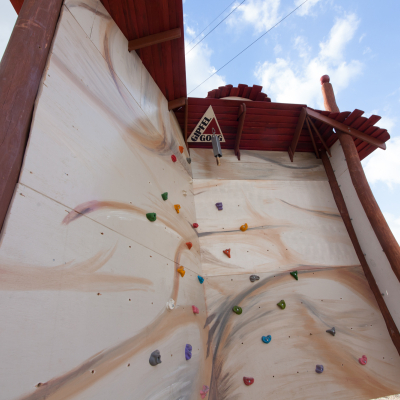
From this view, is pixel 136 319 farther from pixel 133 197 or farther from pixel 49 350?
pixel 133 197

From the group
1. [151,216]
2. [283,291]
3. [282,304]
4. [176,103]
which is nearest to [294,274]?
[283,291]

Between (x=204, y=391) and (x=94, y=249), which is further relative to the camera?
(x=204, y=391)

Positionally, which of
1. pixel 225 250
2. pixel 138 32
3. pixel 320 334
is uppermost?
pixel 138 32

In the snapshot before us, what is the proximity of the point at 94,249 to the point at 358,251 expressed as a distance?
4909 millimetres

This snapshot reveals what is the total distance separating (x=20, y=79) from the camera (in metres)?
1.92

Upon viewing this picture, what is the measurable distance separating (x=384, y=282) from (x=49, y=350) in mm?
5130

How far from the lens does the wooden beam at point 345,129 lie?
5.51m

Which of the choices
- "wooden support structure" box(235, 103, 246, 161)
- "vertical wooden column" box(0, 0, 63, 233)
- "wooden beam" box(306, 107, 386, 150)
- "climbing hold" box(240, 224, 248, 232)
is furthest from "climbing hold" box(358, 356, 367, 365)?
"vertical wooden column" box(0, 0, 63, 233)

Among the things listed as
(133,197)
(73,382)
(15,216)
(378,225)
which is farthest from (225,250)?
(15,216)

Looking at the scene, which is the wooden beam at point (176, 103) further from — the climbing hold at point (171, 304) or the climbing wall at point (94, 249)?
the climbing hold at point (171, 304)

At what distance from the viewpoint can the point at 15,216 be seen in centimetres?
165

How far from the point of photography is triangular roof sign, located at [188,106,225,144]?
552 cm

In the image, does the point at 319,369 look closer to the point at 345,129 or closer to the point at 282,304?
→ the point at 282,304

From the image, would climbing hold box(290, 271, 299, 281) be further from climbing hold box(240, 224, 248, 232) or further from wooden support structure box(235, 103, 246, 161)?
wooden support structure box(235, 103, 246, 161)
